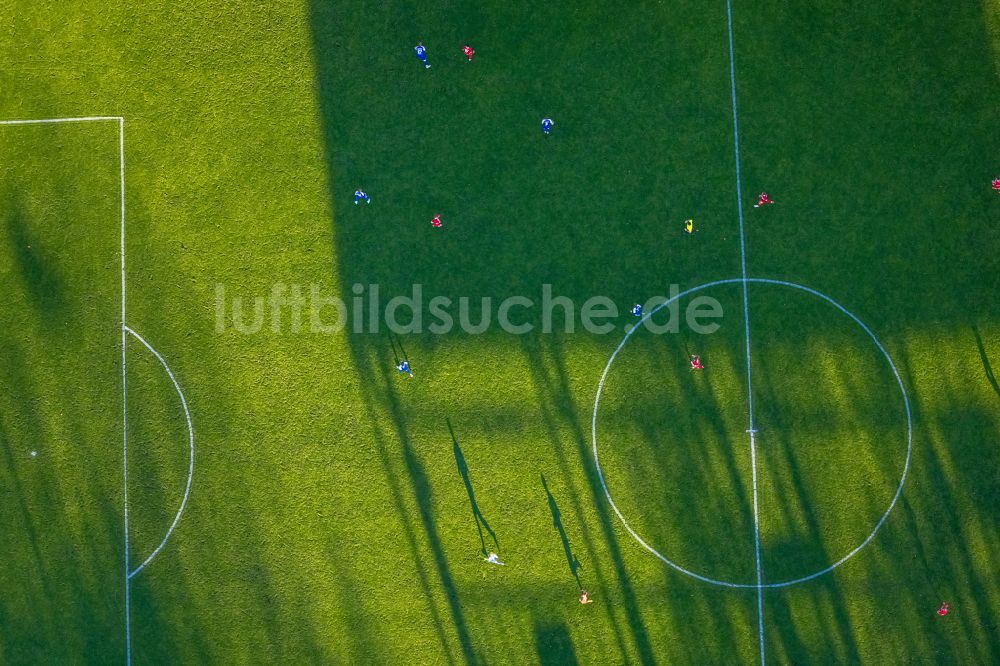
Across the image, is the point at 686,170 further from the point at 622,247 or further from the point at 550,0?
the point at 550,0

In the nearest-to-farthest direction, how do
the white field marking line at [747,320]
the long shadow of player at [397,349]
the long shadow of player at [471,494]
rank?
1. the white field marking line at [747,320]
2. the long shadow of player at [471,494]
3. the long shadow of player at [397,349]

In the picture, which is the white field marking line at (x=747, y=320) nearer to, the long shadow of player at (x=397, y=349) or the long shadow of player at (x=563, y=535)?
the long shadow of player at (x=563, y=535)

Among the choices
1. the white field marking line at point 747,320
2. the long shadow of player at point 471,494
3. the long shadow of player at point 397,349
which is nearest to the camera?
the white field marking line at point 747,320

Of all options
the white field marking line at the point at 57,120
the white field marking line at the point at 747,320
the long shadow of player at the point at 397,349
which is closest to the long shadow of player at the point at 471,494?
the long shadow of player at the point at 397,349

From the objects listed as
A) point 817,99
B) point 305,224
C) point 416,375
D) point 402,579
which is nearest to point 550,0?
point 817,99

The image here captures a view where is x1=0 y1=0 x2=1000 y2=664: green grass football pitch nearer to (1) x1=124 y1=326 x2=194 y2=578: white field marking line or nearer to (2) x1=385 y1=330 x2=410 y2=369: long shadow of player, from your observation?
(1) x1=124 y1=326 x2=194 y2=578: white field marking line

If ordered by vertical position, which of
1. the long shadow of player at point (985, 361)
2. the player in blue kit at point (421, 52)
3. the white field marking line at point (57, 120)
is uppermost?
the white field marking line at point (57, 120)
